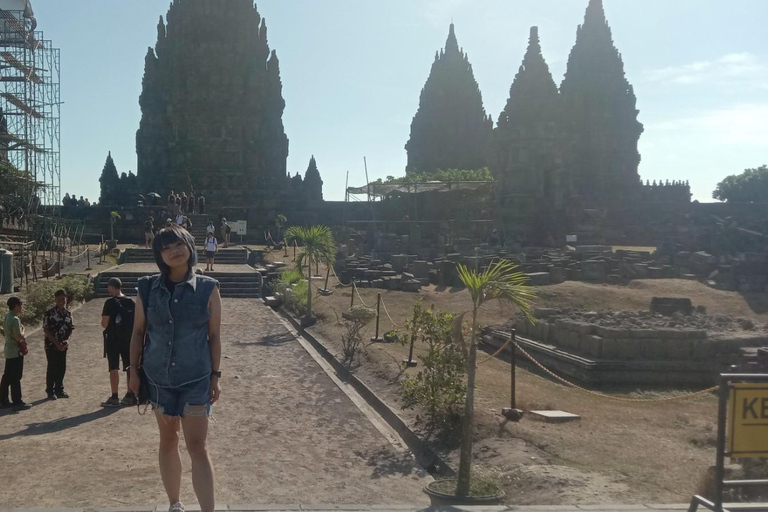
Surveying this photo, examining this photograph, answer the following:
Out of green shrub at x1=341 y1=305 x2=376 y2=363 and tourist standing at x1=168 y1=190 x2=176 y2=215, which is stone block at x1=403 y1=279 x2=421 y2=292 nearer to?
green shrub at x1=341 y1=305 x2=376 y2=363

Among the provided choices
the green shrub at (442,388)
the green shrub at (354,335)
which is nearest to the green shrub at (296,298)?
the green shrub at (354,335)

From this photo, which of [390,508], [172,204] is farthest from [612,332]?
[172,204]

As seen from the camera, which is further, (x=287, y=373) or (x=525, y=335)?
(x=525, y=335)

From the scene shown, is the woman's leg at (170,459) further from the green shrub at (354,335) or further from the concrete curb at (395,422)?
the green shrub at (354,335)

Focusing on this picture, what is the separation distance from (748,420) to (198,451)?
129 inches

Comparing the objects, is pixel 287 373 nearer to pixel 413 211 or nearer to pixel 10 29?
pixel 10 29

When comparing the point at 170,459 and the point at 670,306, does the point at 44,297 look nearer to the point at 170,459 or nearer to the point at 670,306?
the point at 170,459

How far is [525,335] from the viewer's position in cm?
1455

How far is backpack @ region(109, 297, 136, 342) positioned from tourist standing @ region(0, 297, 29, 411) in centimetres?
96

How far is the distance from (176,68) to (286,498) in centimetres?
5717

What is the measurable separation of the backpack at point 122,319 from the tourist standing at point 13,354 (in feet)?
3.13

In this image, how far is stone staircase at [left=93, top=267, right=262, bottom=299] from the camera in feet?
71.1

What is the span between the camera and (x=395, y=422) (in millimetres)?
8570

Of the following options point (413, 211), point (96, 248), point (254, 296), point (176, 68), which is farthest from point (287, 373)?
→ point (176, 68)
